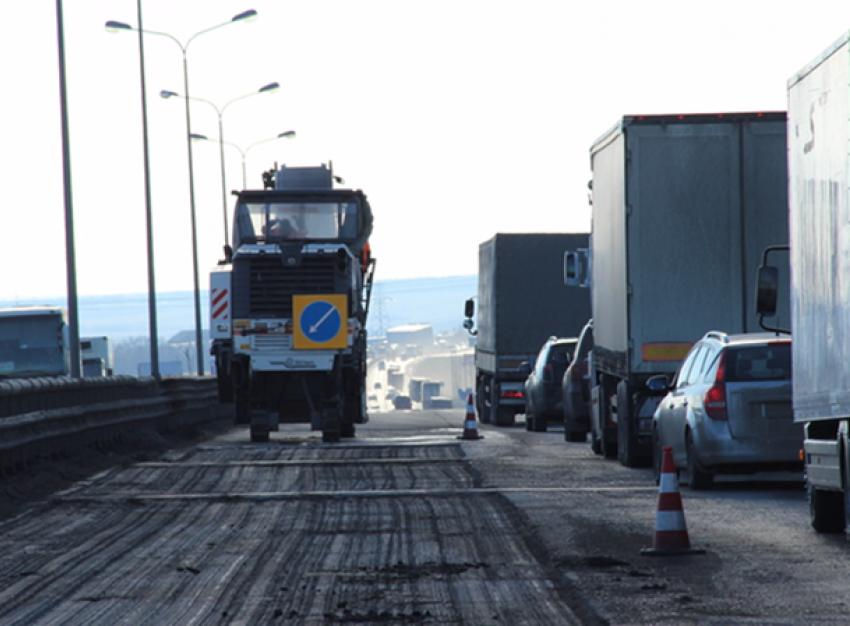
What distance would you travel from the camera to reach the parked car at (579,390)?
22.6 meters

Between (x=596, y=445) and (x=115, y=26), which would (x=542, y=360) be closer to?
(x=596, y=445)

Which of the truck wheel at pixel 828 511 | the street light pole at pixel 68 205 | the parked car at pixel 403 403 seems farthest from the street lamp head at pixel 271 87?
the parked car at pixel 403 403

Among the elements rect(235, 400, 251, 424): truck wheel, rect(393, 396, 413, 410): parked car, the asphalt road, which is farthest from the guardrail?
rect(393, 396, 413, 410): parked car

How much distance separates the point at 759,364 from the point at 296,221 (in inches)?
471

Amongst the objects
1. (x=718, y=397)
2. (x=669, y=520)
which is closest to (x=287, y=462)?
(x=718, y=397)

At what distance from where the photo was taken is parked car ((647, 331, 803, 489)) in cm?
1316

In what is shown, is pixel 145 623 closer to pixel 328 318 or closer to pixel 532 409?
pixel 328 318

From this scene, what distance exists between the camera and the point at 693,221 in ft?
52.9

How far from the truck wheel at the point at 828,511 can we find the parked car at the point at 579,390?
11.4m

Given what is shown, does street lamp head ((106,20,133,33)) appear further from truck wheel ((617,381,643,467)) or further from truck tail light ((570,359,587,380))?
truck wheel ((617,381,643,467))

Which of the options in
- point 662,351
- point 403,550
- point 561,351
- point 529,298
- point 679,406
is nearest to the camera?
point 403,550

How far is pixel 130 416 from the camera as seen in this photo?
2216 cm

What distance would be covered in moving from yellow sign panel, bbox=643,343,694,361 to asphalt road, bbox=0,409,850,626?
1.30 metres

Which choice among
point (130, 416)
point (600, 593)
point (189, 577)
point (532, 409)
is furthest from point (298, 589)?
→ point (532, 409)
